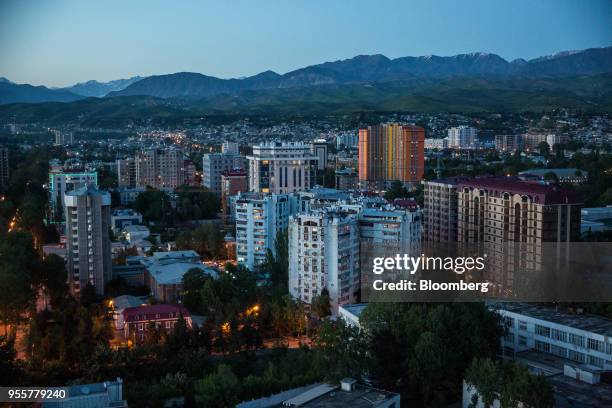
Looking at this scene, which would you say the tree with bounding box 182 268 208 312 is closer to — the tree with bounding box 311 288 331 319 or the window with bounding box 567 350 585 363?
the tree with bounding box 311 288 331 319

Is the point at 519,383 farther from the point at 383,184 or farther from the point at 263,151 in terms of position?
the point at 383,184

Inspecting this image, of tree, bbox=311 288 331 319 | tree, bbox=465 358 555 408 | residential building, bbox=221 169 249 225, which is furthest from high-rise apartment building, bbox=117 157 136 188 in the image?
tree, bbox=465 358 555 408

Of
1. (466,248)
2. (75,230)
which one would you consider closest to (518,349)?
(466,248)

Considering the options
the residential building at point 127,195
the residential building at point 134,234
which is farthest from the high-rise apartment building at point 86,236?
the residential building at point 127,195

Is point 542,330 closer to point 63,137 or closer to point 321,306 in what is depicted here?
point 321,306

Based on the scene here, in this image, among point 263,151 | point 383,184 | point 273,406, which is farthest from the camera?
point 383,184

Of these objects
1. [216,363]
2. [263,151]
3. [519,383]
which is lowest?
[216,363]

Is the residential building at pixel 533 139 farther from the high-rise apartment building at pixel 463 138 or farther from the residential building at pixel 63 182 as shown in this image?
the residential building at pixel 63 182
